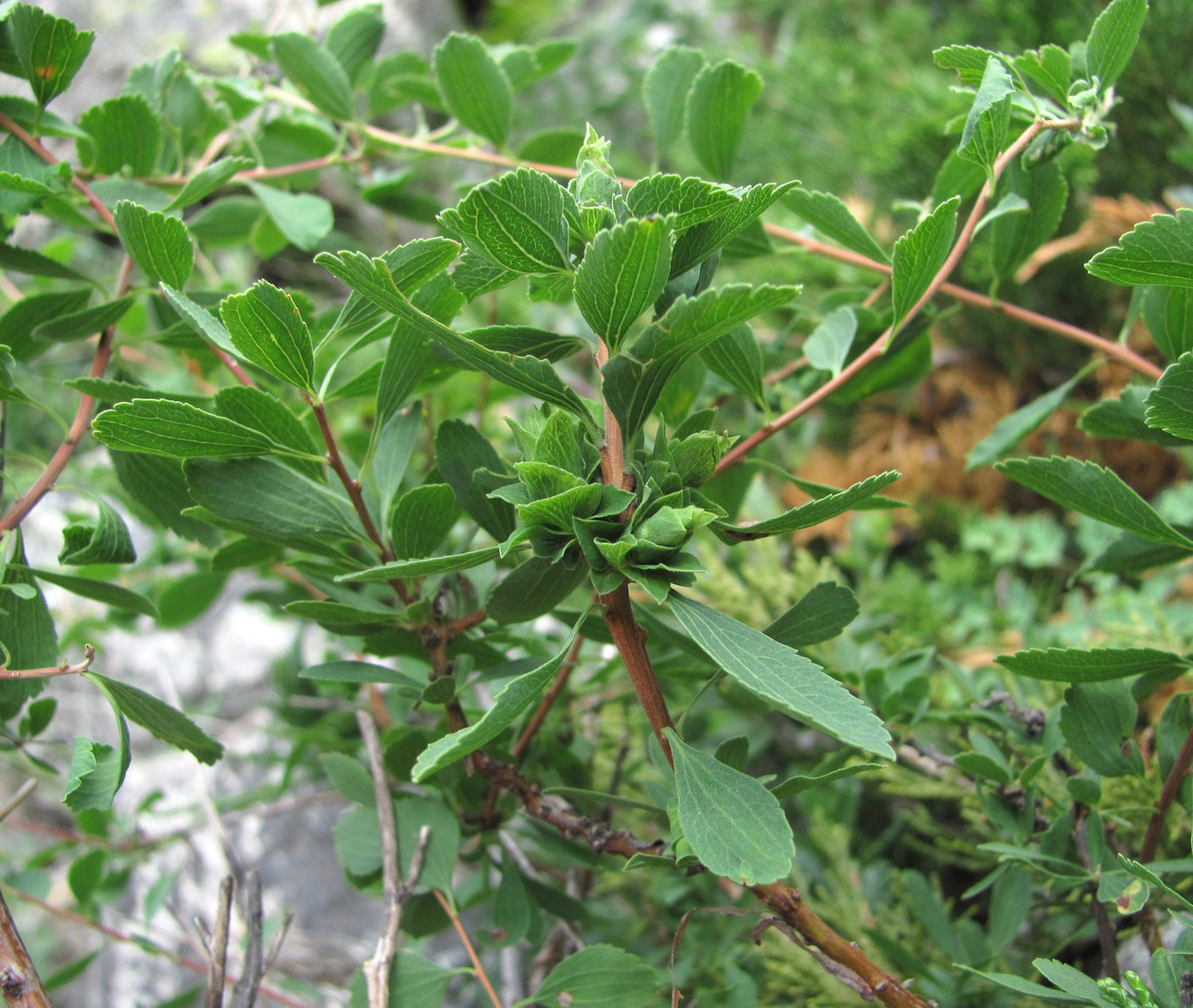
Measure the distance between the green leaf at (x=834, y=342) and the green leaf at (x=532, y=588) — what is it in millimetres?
215

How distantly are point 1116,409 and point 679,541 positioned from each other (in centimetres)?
36

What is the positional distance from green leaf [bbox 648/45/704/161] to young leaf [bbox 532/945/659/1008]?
0.58 metres

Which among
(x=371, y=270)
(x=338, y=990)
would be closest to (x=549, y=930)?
(x=338, y=990)

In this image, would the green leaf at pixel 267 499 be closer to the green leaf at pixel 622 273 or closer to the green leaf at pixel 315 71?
the green leaf at pixel 622 273

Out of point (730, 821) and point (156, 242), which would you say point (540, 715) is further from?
point (156, 242)

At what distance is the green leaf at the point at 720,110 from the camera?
2.21 feet

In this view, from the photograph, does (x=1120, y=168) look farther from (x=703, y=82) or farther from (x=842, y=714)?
(x=842, y=714)

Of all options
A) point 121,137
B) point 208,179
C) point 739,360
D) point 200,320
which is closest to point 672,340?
point 739,360

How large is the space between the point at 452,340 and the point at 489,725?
177mm

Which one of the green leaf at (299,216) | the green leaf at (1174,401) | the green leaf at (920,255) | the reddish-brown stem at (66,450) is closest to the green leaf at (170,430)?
the reddish-brown stem at (66,450)

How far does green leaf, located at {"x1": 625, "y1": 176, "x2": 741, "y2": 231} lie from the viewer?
1.41ft

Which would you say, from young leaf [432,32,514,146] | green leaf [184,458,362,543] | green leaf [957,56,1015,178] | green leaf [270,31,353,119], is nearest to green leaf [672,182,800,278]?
green leaf [957,56,1015,178]

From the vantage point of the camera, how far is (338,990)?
1.11m

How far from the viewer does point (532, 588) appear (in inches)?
20.8
